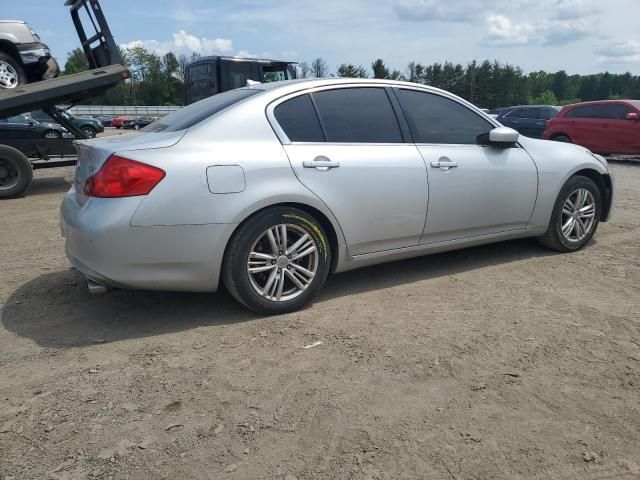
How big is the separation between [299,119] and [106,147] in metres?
1.25

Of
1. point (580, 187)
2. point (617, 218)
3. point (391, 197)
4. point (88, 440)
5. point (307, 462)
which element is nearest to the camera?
point (307, 462)

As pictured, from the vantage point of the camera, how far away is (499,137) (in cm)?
439

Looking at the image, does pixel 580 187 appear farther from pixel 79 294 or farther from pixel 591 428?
pixel 79 294

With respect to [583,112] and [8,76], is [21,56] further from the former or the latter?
[583,112]

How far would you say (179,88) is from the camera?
288 feet

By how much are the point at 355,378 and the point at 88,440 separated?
4.10ft

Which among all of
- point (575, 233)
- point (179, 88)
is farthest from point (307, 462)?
point (179, 88)

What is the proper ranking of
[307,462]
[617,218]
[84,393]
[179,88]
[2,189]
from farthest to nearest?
1. [179,88]
2. [2,189]
3. [617,218]
4. [84,393]
5. [307,462]

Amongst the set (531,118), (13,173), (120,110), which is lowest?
(120,110)

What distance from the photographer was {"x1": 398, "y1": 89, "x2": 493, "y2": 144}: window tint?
4188mm

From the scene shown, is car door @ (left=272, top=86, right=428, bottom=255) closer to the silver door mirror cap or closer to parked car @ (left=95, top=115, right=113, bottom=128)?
the silver door mirror cap

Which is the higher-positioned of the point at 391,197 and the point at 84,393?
the point at 391,197

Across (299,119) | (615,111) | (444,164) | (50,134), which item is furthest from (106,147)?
(615,111)

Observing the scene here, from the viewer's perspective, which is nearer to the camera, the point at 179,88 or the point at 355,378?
the point at 355,378
